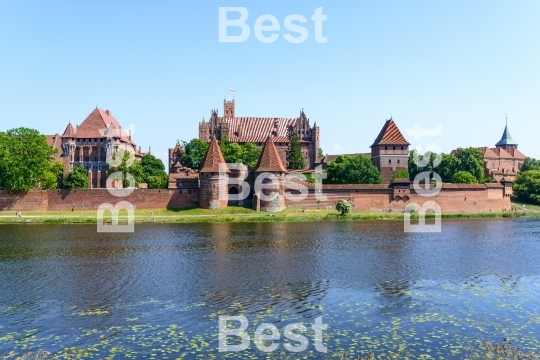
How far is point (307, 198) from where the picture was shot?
173 feet

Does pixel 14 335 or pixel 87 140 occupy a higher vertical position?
pixel 87 140

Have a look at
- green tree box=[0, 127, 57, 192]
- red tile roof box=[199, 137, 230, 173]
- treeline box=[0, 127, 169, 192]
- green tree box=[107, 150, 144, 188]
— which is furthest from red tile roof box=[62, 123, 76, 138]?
red tile roof box=[199, 137, 230, 173]

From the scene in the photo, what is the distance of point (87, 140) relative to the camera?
236 feet

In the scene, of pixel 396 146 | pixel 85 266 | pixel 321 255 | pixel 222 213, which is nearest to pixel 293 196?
pixel 222 213

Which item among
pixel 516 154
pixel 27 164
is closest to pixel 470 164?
pixel 516 154

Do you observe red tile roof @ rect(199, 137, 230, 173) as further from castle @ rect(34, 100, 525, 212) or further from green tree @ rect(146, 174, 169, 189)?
green tree @ rect(146, 174, 169, 189)

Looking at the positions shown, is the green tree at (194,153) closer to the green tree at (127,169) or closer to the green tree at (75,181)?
the green tree at (127,169)

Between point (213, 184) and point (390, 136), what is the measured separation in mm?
26988

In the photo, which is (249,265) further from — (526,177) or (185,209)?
(526,177)

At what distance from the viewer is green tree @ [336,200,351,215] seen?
4947cm

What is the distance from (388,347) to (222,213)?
1511 inches

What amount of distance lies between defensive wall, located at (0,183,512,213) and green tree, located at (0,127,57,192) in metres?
1.38

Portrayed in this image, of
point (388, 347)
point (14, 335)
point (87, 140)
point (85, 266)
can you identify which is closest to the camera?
point (388, 347)

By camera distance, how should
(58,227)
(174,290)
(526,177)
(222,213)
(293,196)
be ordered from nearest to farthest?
(174,290)
(58,227)
(222,213)
(293,196)
(526,177)
